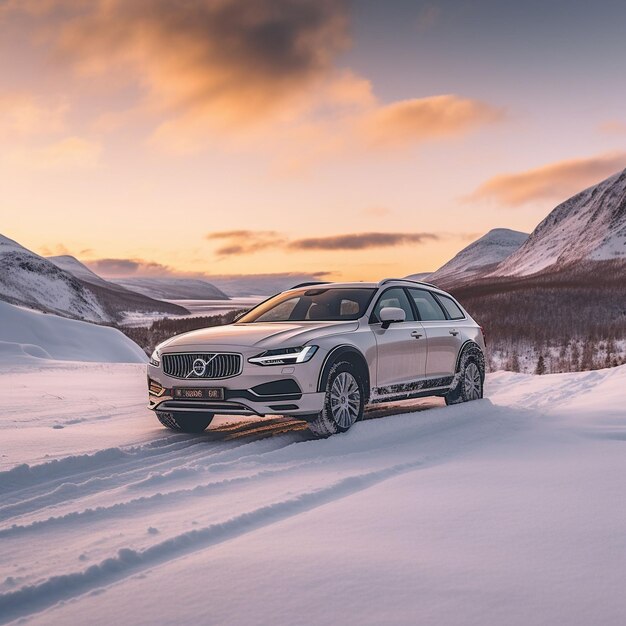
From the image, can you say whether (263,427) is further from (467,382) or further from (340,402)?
(467,382)

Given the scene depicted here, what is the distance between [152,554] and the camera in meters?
4.13

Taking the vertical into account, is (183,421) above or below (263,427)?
above

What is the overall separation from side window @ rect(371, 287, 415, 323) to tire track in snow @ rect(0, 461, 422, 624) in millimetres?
3915

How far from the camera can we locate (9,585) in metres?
3.70

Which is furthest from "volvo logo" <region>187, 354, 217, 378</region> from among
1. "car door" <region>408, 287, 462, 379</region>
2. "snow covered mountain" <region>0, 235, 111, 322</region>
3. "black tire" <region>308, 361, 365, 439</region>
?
"snow covered mountain" <region>0, 235, 111, 322</region>

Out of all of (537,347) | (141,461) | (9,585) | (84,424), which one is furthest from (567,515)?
(537,347)

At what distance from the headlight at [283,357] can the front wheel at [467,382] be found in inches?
132

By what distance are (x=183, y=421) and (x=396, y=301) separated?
3134mm

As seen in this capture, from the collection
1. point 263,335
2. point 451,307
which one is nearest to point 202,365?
point 263,335

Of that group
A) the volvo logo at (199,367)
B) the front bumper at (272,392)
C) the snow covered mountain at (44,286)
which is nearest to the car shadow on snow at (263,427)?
the front bumper at (272,392)

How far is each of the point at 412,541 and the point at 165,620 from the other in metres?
1.60

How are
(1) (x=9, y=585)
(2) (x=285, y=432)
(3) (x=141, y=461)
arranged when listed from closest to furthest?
(1) (x=9, y=585) < (3) (x=141, y=461) < (2) (x=285, y=432)

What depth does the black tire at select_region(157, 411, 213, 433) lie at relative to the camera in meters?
8.79

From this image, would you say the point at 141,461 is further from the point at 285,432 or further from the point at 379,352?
the point at 379,352
